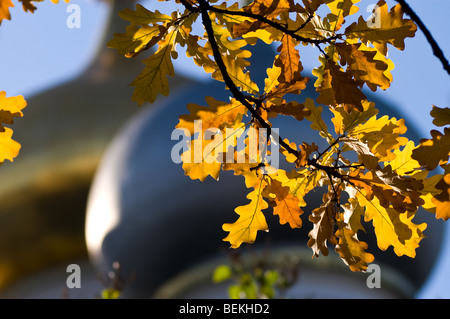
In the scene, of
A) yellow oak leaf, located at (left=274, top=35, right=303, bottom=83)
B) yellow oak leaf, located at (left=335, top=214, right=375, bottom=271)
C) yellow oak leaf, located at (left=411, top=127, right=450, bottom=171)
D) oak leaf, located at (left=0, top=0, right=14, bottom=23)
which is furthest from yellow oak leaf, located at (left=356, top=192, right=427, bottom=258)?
oak leaf, located at (left=0, top=0, right=14, bottom=23)

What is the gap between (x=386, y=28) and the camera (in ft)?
7.15

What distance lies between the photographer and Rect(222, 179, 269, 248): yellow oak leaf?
2.40 metres

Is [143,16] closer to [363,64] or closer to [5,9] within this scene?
[5,9]

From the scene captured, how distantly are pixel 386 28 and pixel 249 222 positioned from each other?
0.84 metres

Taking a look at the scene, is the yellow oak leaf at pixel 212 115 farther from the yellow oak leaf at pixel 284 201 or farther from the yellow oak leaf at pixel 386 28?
the yellow oak leaf at pixel 386 28

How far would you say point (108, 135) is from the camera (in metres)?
24.1

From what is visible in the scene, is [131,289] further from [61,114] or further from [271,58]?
[61,114]

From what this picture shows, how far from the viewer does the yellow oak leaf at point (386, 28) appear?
2170 mm

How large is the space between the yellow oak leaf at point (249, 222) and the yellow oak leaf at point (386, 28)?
0.63 m

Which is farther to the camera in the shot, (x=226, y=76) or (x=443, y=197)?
(x=226, y=76)

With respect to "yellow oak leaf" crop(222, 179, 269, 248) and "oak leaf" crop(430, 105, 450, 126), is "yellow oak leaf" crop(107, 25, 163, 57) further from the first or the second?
"oak leaf" crop(430, 105, 450, 126)

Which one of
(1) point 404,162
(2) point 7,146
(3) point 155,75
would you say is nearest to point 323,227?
(1) point 404,162

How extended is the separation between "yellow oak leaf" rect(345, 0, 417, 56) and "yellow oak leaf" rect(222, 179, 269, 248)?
24.9 inches
